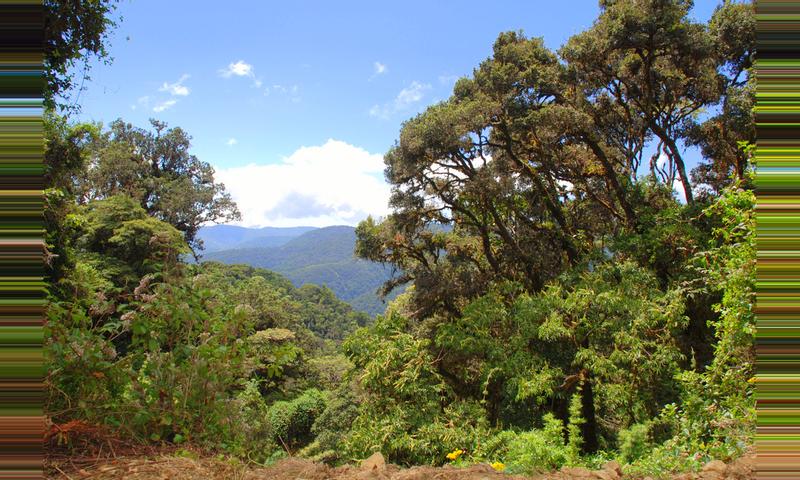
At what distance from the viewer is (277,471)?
2.28 meters

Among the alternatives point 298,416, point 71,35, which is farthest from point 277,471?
point 298,416

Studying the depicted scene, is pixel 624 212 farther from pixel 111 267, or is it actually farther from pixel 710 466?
pixel 111 267

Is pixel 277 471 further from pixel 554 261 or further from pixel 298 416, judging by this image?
pixel 298 416

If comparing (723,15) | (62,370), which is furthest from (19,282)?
(723,15)

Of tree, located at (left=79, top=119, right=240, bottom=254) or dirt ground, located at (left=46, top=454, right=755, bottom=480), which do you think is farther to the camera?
tree, located at (left=79, top=119, right=240, bottom=254)

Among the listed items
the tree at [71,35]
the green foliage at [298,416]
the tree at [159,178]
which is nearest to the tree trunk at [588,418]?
the tree at [71,35]

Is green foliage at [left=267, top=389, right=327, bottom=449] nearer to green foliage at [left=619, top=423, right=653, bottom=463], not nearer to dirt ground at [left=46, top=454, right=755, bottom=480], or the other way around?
green foliage at [left=619, top=423, right=653, bottom=463]

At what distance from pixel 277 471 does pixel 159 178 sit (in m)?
28.4

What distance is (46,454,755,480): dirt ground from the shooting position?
1.97 meters

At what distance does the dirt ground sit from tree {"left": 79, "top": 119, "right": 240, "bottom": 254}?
76.5ft

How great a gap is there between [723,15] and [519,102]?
5056mm

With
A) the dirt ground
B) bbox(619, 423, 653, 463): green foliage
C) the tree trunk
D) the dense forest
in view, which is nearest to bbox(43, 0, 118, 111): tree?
the dense forest

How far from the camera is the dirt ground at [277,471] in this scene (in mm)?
1968

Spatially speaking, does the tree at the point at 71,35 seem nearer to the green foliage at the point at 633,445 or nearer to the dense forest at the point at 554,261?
the dense forest at the point at 554,261
